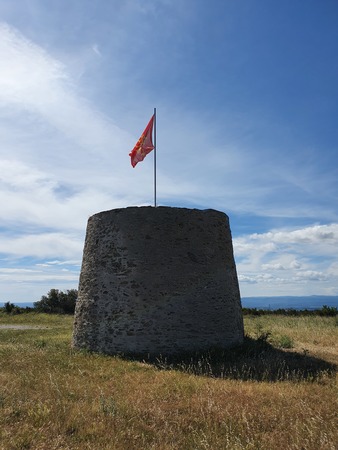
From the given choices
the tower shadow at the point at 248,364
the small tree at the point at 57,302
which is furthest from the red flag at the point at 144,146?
the small tree at the point at 57,302

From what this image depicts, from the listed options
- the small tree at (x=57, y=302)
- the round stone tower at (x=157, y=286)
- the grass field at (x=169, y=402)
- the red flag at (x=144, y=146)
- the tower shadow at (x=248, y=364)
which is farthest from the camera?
the small tree at (x=57, y=302)

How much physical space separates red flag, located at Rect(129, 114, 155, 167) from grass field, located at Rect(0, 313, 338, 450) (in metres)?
6.87

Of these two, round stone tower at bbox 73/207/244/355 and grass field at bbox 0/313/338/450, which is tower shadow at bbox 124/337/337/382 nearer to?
grass field at bbox 0/313/338/450

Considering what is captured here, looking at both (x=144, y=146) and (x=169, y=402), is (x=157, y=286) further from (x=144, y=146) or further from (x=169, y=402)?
(x=144, y=146)

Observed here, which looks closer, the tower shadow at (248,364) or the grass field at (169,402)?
the grass field at (169,402)

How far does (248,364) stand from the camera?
33.3ft

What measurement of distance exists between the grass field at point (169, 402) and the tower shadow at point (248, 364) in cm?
3

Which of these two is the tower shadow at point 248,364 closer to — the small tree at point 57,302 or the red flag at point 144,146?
the red flag at point 144,146

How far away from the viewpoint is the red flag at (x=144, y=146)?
1382cm

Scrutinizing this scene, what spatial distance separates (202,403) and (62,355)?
19.6ft

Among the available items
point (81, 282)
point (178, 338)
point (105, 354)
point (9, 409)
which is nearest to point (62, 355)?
point (105, 354)

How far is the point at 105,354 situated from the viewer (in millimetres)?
11805

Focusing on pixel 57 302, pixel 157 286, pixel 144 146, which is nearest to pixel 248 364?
pixel 157 286

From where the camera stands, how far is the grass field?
18.2ft
